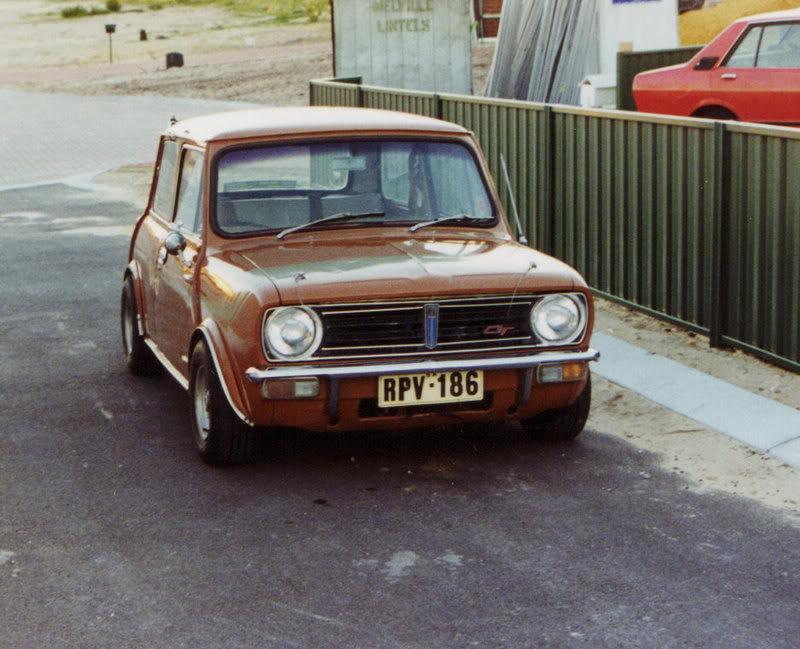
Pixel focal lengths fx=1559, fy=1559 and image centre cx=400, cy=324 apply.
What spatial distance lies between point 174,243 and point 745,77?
9.80 m

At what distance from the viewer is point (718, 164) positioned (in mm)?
9281

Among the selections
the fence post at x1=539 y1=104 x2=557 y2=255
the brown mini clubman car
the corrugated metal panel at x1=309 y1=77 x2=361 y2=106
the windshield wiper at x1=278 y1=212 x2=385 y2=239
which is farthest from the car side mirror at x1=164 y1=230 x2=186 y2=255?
the corrugated metal panel at x1=309 y1=77 x2=361 y2=106

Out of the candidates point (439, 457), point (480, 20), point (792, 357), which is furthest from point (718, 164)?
point (480, 20)

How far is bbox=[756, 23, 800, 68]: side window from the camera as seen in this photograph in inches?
Result: 623

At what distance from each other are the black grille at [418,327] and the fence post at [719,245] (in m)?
2.72

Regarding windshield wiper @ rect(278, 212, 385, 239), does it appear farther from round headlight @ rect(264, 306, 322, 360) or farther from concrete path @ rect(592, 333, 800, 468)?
concrete path @ rect(592, 333, 800, 468)

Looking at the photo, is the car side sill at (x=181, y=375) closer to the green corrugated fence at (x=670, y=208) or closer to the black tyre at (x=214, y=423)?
the black tyre at (x=214, y=423)

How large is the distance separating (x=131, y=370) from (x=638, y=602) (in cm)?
471

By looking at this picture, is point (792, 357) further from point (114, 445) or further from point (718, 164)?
point (114, 445)

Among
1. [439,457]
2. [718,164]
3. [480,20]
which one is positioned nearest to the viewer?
[439,457]

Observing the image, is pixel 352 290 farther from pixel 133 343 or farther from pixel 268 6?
pixel 268 6

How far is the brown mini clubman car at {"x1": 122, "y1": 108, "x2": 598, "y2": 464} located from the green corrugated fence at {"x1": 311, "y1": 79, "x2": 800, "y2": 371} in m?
1.84

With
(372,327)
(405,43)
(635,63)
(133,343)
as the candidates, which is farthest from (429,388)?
(405,43)

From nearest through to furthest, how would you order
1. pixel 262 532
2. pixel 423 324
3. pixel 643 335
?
pixel 262 532 < pixel 423 324 < pixel 643 335
